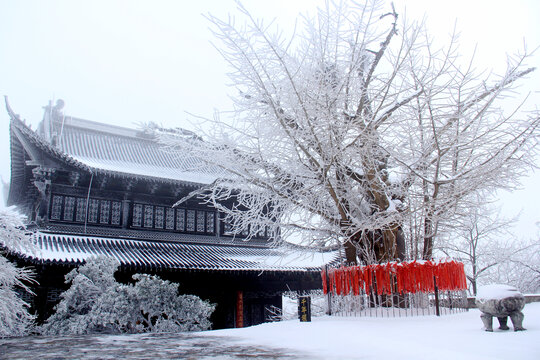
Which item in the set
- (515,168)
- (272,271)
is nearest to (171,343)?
(515,168)

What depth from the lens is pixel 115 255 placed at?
1075cm

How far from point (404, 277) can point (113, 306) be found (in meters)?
5.45

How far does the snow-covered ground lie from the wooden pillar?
7624 millimetres

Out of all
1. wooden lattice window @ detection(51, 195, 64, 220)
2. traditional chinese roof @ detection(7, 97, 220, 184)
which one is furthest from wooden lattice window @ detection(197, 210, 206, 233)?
wooden lattice window @ detection(51, 195, 64, 220)

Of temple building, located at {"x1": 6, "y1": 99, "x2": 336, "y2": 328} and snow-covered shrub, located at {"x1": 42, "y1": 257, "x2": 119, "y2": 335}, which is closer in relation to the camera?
snow-covered shrub, located at {"x1": 42, "y1": 257, "x2": 119, "y2": 335}

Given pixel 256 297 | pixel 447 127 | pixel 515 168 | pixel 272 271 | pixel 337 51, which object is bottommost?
pixel 256 297

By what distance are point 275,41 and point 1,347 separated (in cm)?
503

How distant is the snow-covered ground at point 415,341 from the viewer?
3035 millimetres

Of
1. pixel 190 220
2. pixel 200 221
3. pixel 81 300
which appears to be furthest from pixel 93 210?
pixel 81 300

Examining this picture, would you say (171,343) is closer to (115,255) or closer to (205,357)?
(205,357)

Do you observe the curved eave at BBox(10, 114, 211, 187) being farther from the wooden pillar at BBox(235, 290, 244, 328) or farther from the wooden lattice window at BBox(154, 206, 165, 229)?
the wooden pillar at BBox(235, 290, 244, 328)

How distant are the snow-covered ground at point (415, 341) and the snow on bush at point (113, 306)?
4.04 m

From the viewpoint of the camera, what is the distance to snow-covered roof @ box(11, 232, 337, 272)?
10054 mm

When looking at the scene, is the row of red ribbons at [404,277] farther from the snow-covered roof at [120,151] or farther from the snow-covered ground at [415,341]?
the snow-covered roof at [120,151]
